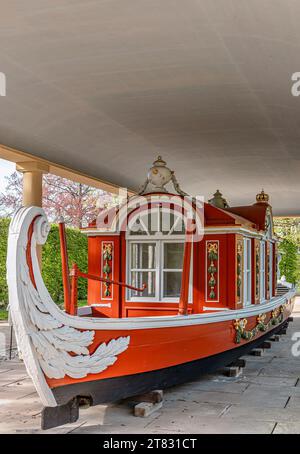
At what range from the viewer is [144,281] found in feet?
22.5

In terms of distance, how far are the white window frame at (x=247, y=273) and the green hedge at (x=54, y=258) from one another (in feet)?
26.7

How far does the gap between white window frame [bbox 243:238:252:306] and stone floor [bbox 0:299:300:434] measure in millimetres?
1004

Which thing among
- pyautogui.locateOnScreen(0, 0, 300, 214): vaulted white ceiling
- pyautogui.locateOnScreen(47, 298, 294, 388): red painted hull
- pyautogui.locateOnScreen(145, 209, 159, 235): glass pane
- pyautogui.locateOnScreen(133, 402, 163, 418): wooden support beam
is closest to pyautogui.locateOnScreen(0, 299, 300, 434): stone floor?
pyautogui.locateOnScreen(133, 402, 163, 418): wooden support beam

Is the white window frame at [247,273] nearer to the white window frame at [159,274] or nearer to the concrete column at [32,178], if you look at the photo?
the white window frame at [159,274]

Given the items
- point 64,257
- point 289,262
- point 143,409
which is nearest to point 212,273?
point 64,257

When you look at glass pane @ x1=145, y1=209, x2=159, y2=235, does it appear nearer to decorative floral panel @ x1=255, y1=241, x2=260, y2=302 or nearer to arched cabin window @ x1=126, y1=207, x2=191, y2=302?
arched cabin window @ x1=126, y1=207, x2=191, y2=302

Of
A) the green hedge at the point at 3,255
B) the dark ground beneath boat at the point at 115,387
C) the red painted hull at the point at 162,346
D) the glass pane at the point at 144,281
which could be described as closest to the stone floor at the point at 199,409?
the dark ground beneath boat at the point at 115,387

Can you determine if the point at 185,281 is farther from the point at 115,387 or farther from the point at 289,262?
the point at 289,262

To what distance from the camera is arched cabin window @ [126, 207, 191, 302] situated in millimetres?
6617

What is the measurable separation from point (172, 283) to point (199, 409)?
200 centimetres
